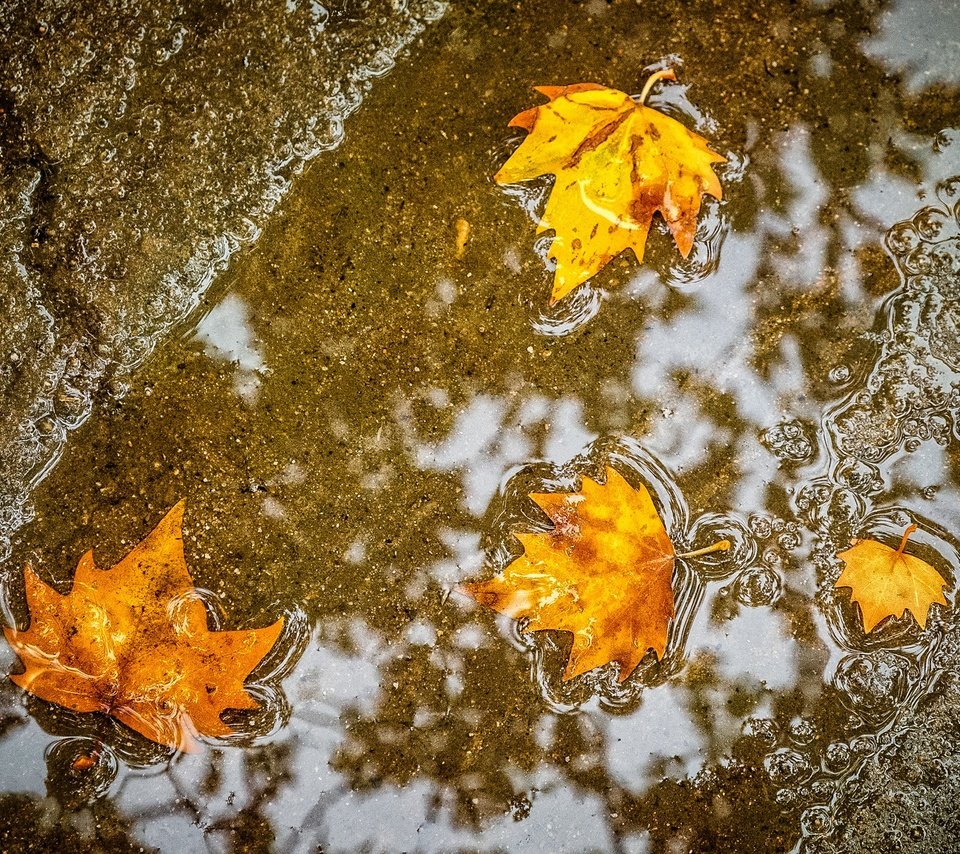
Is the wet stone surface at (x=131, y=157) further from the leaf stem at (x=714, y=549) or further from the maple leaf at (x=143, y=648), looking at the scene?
the leaf stem at (x=714, y=549)

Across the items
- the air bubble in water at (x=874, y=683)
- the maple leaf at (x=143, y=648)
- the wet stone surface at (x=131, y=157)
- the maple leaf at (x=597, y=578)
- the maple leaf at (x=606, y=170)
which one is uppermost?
the wet stone surface at (x=131, y=157)

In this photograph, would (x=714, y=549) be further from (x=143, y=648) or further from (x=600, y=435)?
(x=143, y=648)

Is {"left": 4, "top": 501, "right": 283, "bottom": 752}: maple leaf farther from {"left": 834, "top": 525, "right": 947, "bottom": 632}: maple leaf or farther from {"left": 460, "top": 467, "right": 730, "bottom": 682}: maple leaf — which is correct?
{"left": 834, "top": 525, "right": 947, "bottom": 632}: maple leaf

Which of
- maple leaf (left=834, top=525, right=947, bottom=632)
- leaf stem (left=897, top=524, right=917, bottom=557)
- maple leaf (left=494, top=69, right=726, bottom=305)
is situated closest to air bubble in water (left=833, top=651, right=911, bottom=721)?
maple leaf (left=834, top=525, right=947, bottom=632)

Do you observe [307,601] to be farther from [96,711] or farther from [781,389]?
[781,389]

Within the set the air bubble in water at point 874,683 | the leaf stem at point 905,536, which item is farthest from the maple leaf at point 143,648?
the leaf stem at point 905,536
